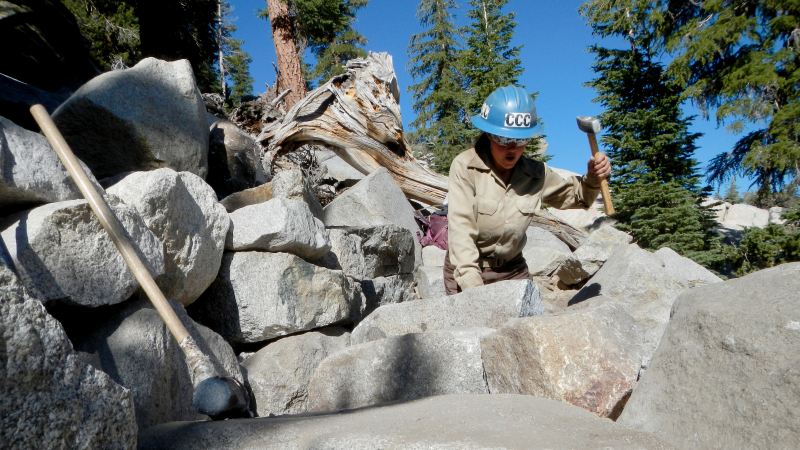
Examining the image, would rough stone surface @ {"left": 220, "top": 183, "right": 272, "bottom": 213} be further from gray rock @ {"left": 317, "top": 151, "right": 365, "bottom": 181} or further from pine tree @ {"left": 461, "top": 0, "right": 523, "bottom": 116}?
pine tree @ {"left": 461, "top": 0, "right": 523, "bottom": 116}

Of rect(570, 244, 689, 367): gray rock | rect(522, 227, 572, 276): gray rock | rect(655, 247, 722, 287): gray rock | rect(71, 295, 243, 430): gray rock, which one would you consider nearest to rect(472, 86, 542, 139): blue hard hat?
rect(570, 244, 689, 367): gray rock

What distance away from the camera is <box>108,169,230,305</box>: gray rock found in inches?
113

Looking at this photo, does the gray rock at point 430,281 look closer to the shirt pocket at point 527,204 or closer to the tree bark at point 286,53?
the shirt pocket at point 527,204

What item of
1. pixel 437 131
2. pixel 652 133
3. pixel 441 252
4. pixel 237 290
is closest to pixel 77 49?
pixel 237 290

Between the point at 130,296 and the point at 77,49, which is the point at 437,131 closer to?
the point at 77,49

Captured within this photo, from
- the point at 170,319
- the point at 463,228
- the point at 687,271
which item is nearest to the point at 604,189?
the point at 463,228

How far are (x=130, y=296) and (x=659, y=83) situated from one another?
12532 millimetres

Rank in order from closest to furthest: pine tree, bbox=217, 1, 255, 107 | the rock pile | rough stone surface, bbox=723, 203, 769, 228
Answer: the rock pile < rough stone surface, bbox=723, 203, 769, 228 < pine tree, bbox=217, 1, 255, 107

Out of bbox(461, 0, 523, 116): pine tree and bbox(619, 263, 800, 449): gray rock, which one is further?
bbox(461, 0, 523, 116): pine tree

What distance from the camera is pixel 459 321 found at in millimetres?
3102

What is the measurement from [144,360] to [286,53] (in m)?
9.18

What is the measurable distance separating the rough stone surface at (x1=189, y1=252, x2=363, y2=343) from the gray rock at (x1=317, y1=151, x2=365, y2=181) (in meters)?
4.07

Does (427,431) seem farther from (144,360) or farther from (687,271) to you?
(687,271)

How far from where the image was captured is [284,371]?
11.6 feet
